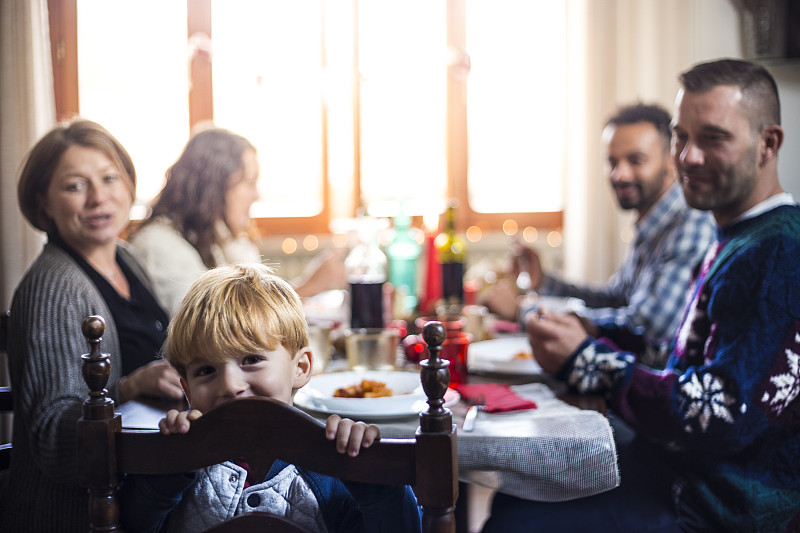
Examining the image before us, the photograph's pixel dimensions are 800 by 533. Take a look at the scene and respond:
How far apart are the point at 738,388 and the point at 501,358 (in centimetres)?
58

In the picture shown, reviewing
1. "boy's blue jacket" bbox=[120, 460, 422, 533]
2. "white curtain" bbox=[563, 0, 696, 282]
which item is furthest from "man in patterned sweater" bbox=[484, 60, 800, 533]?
"white curtain" bbox=[563, 0, 696, 282]

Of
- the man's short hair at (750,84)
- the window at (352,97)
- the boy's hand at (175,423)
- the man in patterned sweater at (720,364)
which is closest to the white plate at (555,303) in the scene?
the man in patterned sweater at (720,364)

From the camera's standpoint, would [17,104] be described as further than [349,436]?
Yes

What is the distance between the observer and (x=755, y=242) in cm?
125

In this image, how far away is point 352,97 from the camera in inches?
157

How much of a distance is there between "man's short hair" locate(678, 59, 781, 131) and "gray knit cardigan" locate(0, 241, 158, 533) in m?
1.17

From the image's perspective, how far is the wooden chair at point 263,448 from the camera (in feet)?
2.58

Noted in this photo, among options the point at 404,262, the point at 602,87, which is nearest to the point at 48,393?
the point at 404,262

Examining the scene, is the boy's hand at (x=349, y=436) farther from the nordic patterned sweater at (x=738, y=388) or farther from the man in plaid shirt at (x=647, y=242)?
the man in plaid shirt at (x=647, y=242)

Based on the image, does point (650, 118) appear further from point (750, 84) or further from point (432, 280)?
point (750, 84)

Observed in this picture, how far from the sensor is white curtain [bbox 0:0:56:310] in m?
2.16

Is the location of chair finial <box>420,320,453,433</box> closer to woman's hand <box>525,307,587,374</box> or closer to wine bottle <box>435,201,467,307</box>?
woman's hand <box>525,307,587,374</box>

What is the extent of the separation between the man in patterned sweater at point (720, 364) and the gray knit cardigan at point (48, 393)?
78 centimetres

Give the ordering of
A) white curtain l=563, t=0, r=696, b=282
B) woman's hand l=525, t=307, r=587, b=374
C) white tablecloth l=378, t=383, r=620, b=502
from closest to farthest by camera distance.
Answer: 1. white tablecloth l=378, t=383, r=620, b=502
2. woman's hand l=525, t=307, r=587, b=374
3. white curtain l=563, t=0, r=696, b=282
